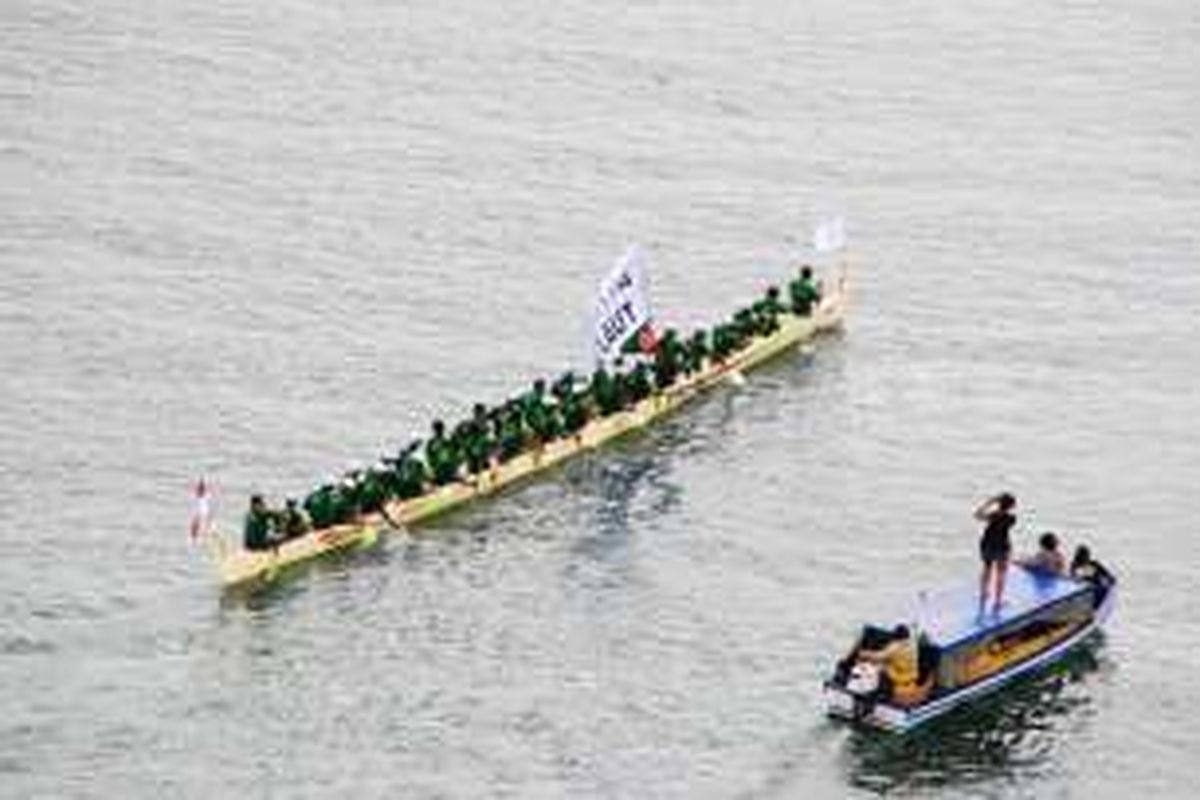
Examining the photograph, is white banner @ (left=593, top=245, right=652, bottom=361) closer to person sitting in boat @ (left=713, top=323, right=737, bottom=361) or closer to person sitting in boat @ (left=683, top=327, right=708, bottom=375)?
person sitting in boat @ (left=683, top=327, right=708, bottom=375)

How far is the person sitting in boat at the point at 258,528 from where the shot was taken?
58.7 meters

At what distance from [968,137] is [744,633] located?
37352 millimetres

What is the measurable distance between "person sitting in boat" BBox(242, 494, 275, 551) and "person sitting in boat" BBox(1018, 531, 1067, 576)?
1486 cm

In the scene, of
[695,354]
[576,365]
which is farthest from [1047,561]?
[576,365]

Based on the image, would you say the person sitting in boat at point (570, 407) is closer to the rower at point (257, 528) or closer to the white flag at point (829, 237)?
the rower at point (257, 528)

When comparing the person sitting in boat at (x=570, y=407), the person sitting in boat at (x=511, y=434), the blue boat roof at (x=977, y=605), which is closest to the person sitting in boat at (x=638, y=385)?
the person sitting in boat at (x=570, y=407)

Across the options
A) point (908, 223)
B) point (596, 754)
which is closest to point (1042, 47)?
point (908, 223)

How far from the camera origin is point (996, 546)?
56094mm

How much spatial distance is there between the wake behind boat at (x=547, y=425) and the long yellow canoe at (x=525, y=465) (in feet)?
0.08

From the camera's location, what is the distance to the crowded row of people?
60.1m

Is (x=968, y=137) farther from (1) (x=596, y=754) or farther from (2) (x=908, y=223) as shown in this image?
(1) (x=596, y=754)

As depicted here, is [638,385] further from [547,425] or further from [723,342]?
[723,342]

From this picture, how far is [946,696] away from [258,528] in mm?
14015

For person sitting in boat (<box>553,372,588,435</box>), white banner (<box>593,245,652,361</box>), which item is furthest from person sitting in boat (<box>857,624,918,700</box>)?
white banner (<box>593,245,652,361</box>)
